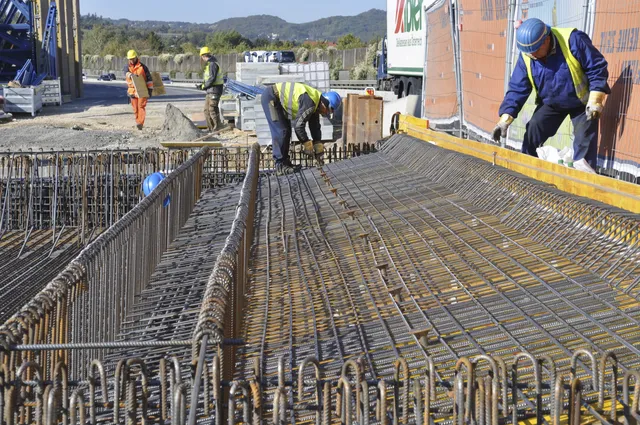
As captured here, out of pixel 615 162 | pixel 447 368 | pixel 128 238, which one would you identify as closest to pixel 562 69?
pixel 615 162

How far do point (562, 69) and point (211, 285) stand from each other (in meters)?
4.22

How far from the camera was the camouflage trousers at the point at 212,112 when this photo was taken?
804 inches

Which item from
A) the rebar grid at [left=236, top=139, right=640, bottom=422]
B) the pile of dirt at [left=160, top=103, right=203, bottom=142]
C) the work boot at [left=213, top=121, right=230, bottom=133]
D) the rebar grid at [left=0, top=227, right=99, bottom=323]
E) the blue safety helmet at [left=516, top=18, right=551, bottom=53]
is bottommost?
the rebar grid at [left=0, top=227, right=99, bottom=323]

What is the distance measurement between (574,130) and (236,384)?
499 cm

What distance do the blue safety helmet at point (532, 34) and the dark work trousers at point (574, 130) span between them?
66cm

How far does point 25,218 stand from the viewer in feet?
33.0

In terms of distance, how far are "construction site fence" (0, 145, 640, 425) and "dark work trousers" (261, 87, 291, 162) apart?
6483 mm

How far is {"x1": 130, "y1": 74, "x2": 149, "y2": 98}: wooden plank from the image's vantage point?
66.6 feet

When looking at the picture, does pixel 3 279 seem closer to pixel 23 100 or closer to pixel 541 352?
pixel 541 352

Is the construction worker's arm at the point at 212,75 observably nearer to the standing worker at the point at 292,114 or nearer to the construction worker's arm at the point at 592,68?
the standing worker at the point at 292,114

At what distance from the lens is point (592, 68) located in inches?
256

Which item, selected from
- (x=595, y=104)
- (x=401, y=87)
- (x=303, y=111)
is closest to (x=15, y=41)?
(x=401, y=87)

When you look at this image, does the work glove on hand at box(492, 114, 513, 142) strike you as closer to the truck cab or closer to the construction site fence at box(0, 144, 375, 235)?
the construction site fence at box(0, 144, 375, 235)

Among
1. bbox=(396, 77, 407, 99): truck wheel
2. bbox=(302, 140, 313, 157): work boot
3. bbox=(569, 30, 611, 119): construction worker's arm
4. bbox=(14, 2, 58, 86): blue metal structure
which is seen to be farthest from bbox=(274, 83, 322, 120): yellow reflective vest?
bbox=(14, 2, 58, 86): blue metal structure
